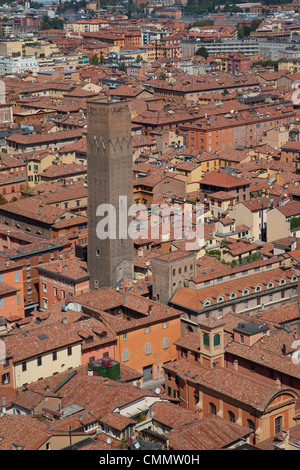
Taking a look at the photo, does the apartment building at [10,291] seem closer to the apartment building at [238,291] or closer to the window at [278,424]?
the apartment building at [238,291]

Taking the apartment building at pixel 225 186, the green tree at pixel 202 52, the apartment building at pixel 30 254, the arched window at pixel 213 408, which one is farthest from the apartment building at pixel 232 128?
the green tree at pixel 202 52

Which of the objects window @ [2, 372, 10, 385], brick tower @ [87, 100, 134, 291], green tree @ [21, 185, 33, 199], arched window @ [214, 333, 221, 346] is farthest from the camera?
green tree @ [21, 185, 33, 199]

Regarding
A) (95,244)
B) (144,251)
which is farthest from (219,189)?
(95,244)

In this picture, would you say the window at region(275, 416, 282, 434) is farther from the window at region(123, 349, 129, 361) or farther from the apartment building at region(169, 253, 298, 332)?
the apartment building at region(169, 253, 298, 332)

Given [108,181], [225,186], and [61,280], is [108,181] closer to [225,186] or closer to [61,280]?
[61,280]

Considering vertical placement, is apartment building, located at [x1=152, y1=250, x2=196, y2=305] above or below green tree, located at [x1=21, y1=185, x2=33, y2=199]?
above

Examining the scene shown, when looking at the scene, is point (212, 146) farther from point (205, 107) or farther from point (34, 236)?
point (34, 236)

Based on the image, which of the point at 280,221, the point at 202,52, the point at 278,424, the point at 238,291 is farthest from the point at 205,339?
the point at 202,52

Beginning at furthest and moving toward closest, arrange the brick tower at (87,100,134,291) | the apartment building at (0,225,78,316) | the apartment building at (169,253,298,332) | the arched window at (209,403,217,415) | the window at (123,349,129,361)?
the apartment building at (0,225,78,316) < the brick tower at (87,100,134,291) < the apartment building at (169,253,298,332) < the window at (123,349,129,361) < the arched window at (209,403,217,415)

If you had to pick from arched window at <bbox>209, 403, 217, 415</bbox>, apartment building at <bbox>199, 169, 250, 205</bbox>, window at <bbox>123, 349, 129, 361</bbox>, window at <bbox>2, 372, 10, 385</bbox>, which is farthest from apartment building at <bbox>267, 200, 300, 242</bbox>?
window at <bbox>2, 372, 10, 385</bbox>
